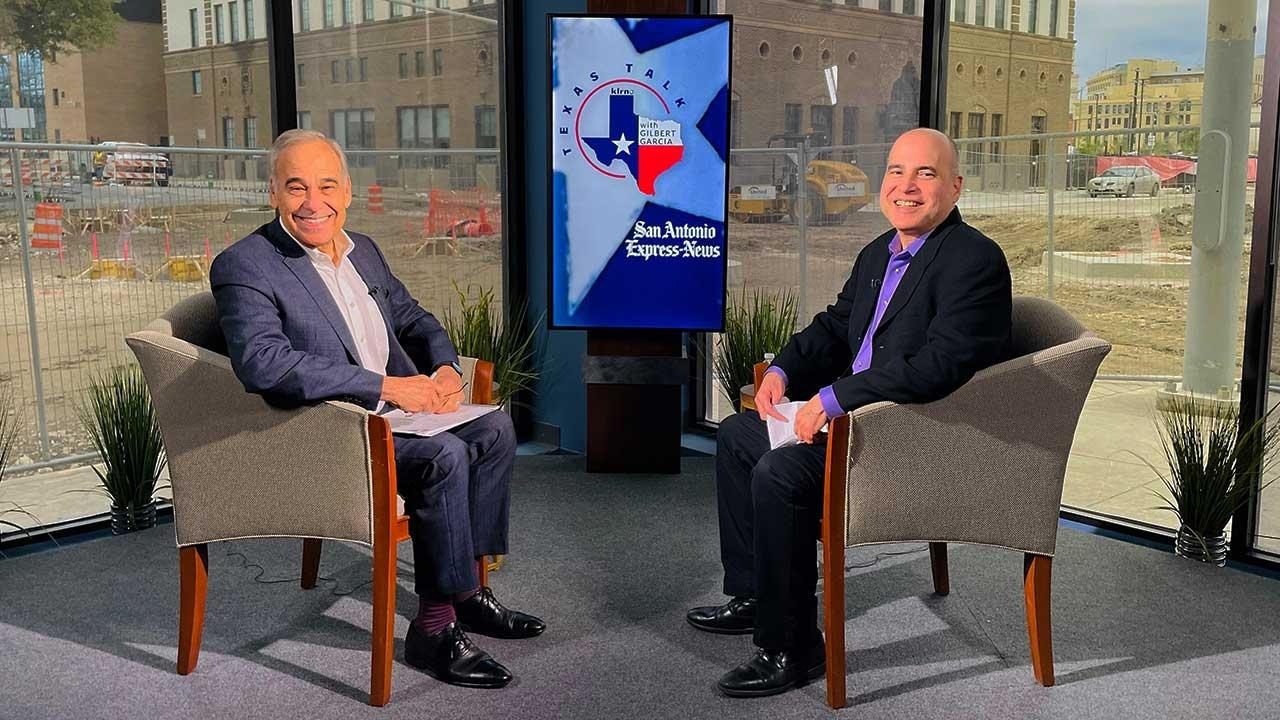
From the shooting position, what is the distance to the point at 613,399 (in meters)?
4.61

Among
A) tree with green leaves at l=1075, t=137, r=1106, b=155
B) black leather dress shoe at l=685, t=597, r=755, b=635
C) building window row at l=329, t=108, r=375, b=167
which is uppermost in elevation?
building window row at l=329, t=108, r=375, b=167

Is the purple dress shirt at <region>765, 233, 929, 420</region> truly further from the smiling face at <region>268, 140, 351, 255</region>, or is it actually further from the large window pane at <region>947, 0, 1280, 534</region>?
the large window pane at <region>947, 0, 1280, 534</region>

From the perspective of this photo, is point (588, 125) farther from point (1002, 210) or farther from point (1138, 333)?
point (1138, 333)

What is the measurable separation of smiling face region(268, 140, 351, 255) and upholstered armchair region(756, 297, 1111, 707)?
54.3 inches

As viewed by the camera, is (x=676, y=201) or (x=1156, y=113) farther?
(x=676, y=201)

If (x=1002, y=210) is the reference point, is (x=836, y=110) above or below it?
above

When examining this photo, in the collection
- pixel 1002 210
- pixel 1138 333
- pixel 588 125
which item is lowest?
pixel 1138 333

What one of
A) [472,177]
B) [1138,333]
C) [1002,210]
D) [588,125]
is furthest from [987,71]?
[472,177]

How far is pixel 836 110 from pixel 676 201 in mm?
929

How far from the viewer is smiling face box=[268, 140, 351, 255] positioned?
2.76m

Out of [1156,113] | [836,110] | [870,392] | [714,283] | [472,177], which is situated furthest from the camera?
[472,177]

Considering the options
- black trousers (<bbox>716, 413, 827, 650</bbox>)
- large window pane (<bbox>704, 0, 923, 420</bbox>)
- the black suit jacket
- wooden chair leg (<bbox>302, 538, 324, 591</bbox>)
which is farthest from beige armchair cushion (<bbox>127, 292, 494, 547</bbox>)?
large window pane (<bbox>704, 0, 923, 420</bbox>)

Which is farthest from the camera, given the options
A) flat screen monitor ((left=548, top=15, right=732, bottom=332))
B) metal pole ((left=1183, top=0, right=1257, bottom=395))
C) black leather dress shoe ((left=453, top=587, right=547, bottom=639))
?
flat screen monitor ((left=548, top=15, right=732, bottom=332))

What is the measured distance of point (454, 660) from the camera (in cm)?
→ 271
